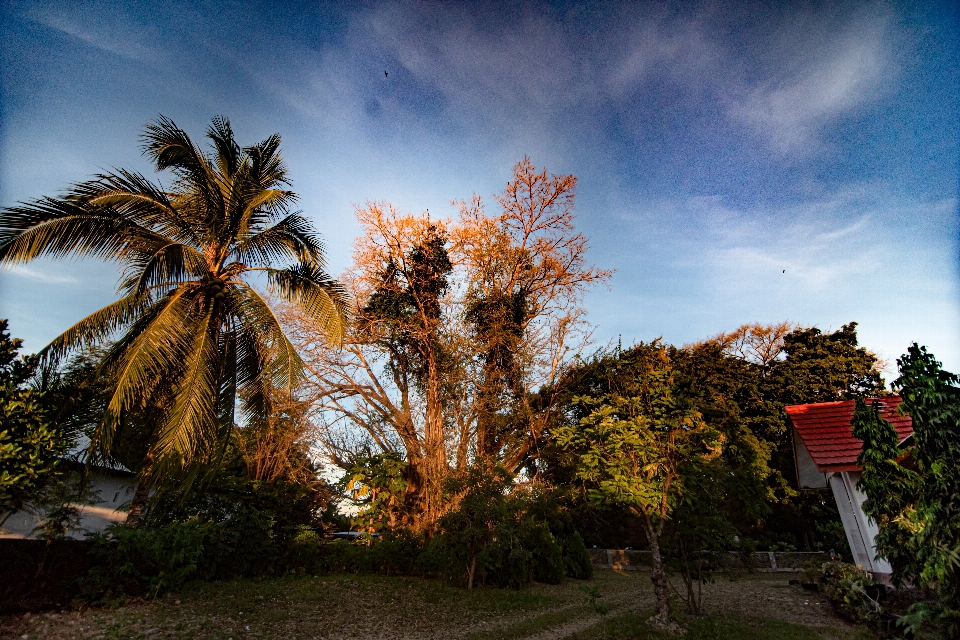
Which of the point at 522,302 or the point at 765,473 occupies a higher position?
the point at 522,302

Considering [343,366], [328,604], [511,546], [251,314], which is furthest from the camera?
[343,366]

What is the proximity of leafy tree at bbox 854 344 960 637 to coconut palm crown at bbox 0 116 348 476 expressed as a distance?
870 centimetres

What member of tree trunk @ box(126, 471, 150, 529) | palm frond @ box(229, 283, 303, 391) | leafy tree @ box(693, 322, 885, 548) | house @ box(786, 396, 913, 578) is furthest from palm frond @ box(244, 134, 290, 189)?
leafy tree @ box(693, 322, 885, 548)

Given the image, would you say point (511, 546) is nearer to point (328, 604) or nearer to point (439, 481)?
point (439, 481)

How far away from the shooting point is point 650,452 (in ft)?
25.6

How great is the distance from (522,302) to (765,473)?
13301 mm

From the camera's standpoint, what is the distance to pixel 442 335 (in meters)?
15.9

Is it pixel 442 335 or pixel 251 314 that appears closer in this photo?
pixel 251 314

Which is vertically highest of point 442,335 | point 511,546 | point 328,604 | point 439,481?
point 442,335

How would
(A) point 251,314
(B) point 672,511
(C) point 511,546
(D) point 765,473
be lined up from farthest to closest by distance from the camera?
(D) point 765,473
(C) point 511,546
(A) point 251,314
(B) point 672,511

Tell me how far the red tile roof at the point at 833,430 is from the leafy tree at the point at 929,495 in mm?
4321

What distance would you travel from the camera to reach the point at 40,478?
6.80m

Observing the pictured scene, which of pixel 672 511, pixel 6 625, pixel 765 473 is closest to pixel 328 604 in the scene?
pixel 6 625

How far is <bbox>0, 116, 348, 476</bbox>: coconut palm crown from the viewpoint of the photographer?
715 cm
